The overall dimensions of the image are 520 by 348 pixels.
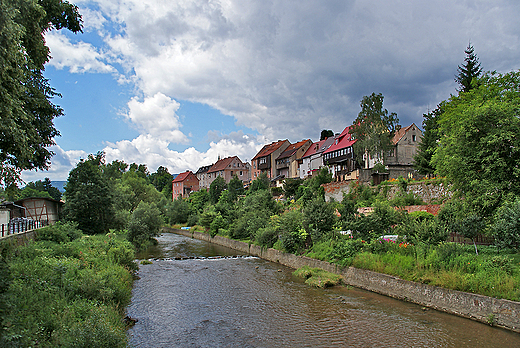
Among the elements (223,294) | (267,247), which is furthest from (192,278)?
(267,247)

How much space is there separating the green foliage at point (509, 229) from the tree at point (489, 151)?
3.19 meters

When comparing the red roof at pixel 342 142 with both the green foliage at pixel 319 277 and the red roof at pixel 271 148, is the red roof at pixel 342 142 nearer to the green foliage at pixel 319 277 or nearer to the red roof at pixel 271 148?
the red roof at pixel 271 148

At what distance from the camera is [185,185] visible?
364ft

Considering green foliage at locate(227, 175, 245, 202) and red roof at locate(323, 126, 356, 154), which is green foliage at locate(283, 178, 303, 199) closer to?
red roof at locate(323, 126, 356, 154)

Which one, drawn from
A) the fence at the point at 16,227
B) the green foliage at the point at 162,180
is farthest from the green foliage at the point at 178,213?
the green foliage at the point at 162,180

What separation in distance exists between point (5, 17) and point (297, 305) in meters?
15.0

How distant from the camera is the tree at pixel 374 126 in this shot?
1502 inches

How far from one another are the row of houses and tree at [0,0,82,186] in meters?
29.6

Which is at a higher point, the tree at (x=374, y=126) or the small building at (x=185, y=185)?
the tree at (x=374, y=126)

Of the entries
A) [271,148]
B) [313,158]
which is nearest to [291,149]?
[271,148]

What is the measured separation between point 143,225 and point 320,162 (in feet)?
111

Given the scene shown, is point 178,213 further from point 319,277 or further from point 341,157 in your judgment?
point 319,277

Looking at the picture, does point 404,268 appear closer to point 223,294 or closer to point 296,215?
point 223,294

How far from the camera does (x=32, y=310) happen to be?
848 cm
